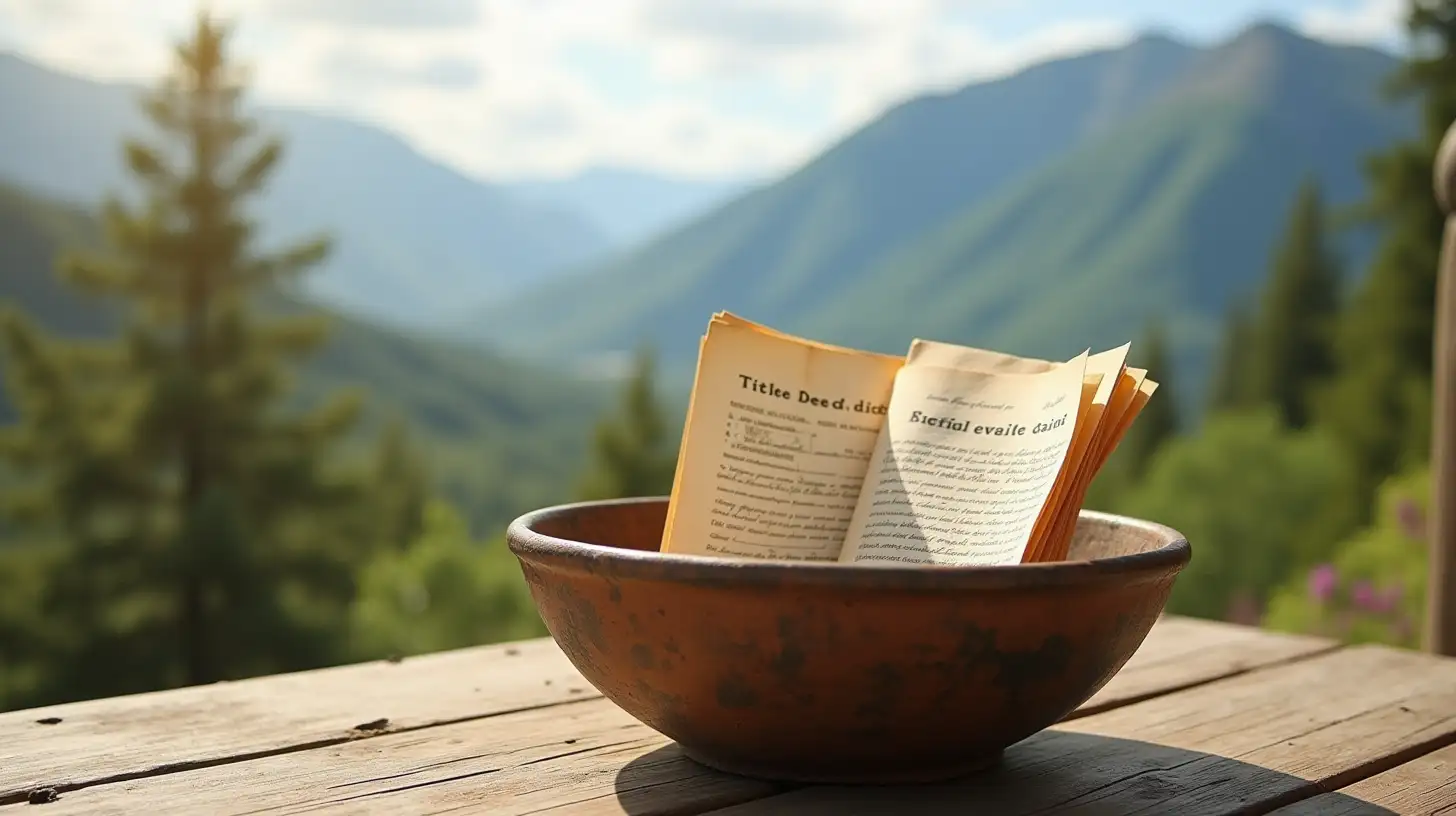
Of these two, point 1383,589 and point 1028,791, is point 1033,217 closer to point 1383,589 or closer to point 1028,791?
point 1383,589

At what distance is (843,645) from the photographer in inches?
30.6

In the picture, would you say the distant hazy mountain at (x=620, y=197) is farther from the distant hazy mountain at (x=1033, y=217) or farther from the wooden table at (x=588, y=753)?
the wooden table at (x=588, y=753)

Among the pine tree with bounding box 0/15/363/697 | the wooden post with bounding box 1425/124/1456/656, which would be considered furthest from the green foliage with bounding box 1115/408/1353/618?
the wooden post with bounding box 1425/124/1456/656

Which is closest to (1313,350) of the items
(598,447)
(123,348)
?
(598,447)

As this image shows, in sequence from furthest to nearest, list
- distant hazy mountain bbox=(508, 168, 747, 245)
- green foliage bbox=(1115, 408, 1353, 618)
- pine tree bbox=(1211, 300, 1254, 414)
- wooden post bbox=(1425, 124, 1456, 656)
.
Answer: distant hazy mountain bbox=(508, 168, 747, 245) → pine tree bbox=(1211, 300, 1254, 414) → green foliage bbox=(1115, 408, 1353, 618) → wooden post bbox=(1425, 124, 1456, 656)

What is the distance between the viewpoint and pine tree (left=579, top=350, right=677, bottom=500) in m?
17.0

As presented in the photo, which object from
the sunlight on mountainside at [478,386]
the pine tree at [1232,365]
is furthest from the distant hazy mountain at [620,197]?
the pine tree at [1232,365]

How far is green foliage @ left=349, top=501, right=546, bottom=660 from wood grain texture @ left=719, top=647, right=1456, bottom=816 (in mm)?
16499

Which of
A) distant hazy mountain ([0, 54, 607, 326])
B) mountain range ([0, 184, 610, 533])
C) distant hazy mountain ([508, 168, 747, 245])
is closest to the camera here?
mountain range ([0, 184, 610, 533])

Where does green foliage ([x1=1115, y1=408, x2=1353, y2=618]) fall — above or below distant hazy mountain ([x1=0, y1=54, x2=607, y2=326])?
below

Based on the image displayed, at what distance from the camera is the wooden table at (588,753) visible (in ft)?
2.88

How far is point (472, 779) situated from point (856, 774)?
0.26 meters

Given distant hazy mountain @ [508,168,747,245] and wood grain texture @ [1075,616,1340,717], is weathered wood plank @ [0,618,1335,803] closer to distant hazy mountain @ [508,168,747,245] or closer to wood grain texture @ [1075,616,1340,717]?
wood grain texture @ [1075,616,1340,717]

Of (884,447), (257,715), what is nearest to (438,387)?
(257,715)
